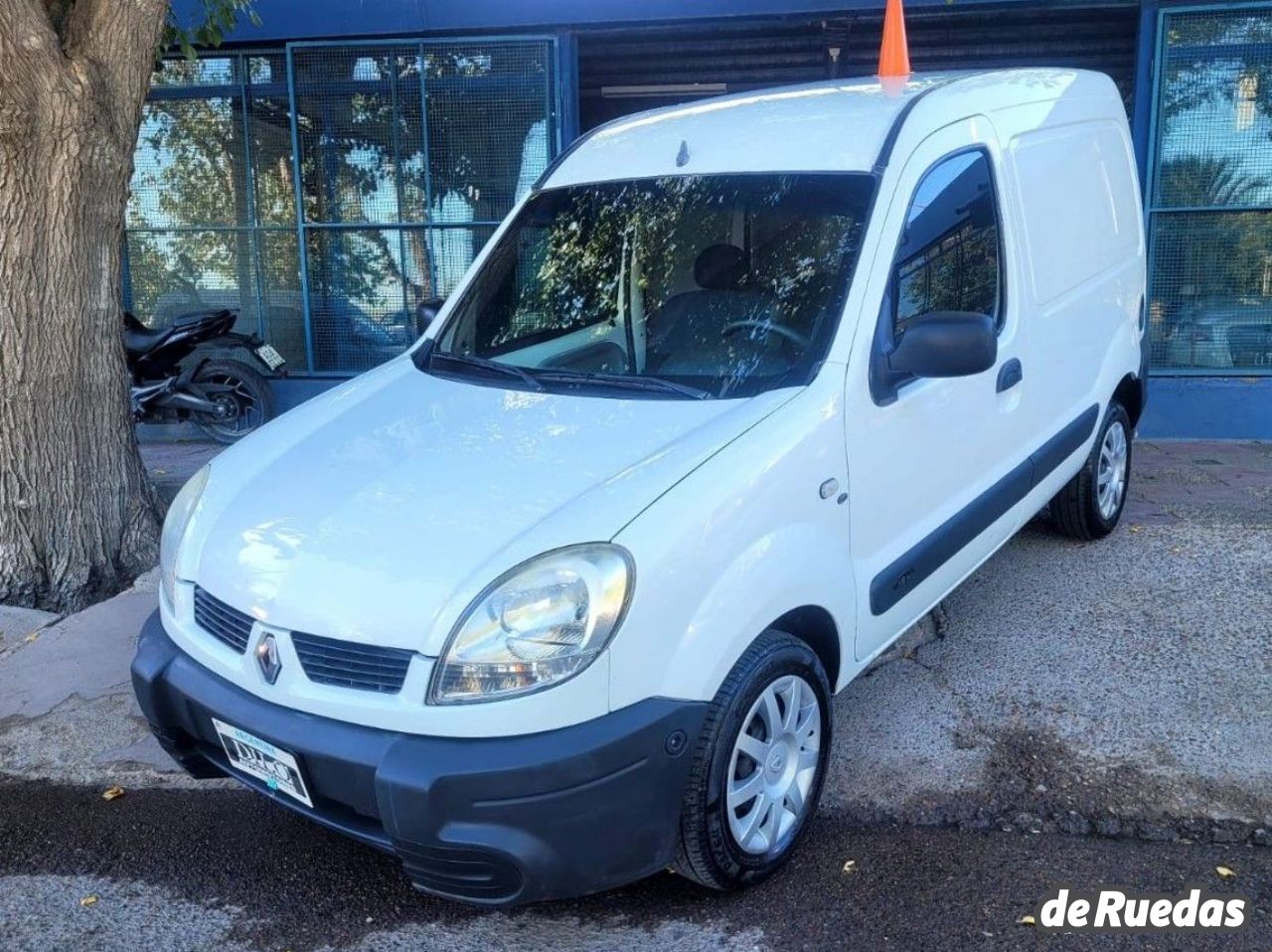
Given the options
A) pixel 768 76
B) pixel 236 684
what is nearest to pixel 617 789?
pixel 236 684

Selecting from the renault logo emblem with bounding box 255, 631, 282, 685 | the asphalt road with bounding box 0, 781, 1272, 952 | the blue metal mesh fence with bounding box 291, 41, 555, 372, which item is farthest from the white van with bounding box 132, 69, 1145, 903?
the blue metal mesh fence with bounding box 291, 41, 555, 372

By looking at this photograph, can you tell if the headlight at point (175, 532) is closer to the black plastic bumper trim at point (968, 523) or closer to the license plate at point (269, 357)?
the black plastic bumper trim at point (968, 523)

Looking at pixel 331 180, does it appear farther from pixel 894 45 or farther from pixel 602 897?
pixel 602 897

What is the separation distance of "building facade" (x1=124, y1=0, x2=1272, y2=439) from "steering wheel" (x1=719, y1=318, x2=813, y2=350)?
4916mm

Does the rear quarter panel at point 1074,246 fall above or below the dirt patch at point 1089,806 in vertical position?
above

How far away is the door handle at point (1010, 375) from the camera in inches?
154

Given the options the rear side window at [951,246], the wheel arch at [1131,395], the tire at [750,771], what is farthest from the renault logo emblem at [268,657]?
the wheel arch at [1131,395]

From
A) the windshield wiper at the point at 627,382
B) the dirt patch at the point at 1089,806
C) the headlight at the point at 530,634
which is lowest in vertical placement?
the dirt patch at the point at 1089,806

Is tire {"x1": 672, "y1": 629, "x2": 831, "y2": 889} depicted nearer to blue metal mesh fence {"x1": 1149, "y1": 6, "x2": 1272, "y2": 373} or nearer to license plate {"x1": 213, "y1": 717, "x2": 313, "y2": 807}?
license plate {"x1": 213, "y1": 717, "x2": 313, "y2": 807}

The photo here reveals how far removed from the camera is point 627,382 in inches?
133

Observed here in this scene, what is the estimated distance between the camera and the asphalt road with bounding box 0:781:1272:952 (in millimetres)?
2857

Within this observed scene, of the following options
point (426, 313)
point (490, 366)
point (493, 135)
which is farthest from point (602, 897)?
point (493, 135)

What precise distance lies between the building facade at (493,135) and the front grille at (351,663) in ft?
20.3

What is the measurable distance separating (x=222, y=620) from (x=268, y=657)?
0.26 metres
